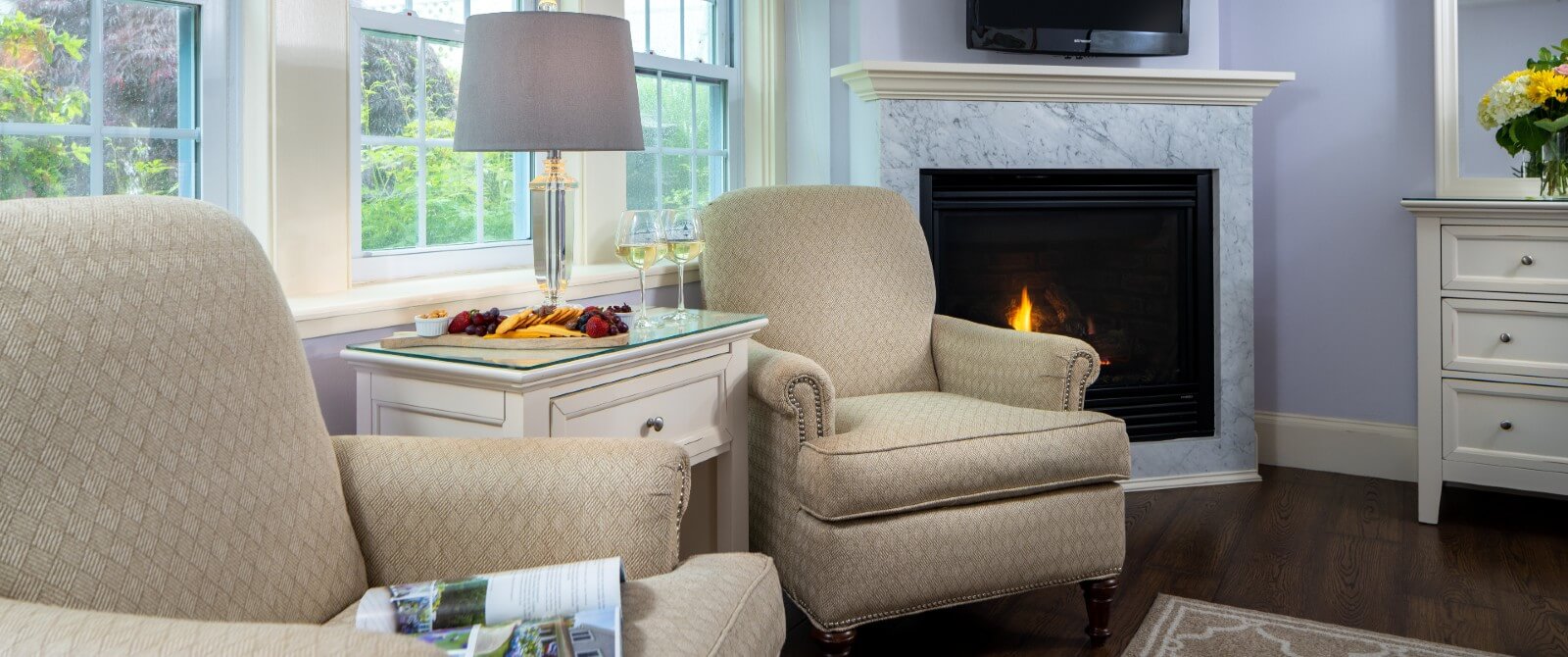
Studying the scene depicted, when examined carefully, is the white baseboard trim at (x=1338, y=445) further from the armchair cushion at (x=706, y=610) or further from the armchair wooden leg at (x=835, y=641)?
the armchair cushion at (x=706, y=610)

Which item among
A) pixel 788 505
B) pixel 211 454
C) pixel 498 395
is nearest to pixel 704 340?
pixel 788 505

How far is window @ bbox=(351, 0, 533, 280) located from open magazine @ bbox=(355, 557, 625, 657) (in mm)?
1287

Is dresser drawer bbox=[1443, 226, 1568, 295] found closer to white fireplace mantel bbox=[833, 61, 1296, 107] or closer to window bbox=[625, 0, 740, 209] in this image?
white fireplace mantel bbox=[833, 61, 1296, 107]

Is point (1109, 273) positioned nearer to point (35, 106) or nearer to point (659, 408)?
point (659, 408)

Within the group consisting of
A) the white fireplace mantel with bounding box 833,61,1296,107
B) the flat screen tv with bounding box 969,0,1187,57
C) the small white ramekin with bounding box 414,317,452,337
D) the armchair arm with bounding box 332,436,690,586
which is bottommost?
the armchair arm with bounding box 332,436,690,586

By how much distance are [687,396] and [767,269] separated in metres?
0.64

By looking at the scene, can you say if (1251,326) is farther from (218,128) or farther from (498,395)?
(218,128)

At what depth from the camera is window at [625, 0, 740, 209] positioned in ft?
10.5

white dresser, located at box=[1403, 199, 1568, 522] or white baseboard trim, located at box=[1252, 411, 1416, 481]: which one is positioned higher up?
white dresser, located at box=[1403, 199, 1568, 522]

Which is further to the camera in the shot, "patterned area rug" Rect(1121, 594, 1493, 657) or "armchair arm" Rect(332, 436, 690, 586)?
"patterned area rug" Rect(1121, 594, 1493, 657)

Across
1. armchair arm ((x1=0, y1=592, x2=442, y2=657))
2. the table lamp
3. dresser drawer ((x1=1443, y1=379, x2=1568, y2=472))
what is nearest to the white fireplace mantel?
dresser drawer ((x1=1443, y1=379, x2=1568, y2=472))

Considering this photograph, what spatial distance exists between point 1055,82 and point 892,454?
171cm

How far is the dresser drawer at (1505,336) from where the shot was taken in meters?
2.99

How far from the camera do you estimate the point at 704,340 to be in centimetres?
217
